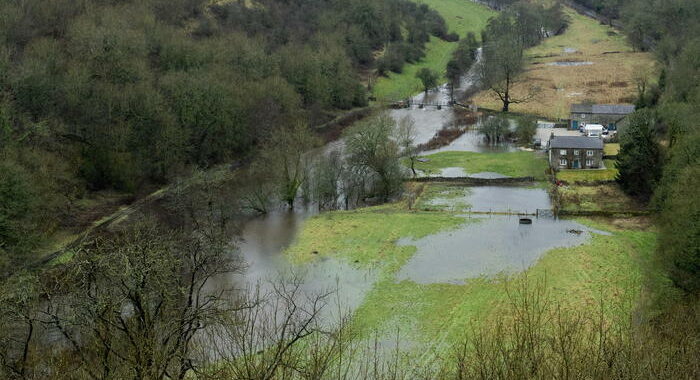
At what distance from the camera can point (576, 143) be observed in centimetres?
5238

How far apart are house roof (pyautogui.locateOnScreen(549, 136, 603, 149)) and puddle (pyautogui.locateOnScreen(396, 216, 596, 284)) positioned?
1403cm

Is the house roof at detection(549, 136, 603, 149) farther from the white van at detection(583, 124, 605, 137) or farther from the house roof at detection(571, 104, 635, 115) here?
the house roof at detection(571, 104, 635, 115)

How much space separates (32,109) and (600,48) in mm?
93013

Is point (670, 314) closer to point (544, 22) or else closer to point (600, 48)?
point (600, 48)

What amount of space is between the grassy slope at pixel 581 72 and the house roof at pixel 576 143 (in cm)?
2296

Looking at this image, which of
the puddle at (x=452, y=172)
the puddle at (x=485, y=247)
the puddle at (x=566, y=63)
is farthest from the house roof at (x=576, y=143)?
the puddle at (x=566, y=63)

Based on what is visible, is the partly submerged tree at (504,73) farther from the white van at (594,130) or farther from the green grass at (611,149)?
the green grass at (611,149)

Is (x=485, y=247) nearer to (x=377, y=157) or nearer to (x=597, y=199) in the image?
(x=597, y=199)

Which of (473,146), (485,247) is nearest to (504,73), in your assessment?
(473,146)

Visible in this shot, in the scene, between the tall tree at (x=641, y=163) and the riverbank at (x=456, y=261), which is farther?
the tall tree at (x=641, y=163)

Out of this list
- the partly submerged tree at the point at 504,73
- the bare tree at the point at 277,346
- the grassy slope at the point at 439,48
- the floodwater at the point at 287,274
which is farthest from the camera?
the grassy slope at the point at 439,48

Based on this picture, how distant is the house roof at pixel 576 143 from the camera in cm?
5205

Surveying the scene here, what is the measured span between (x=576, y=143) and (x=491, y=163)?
7.58 m

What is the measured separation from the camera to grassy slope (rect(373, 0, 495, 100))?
95500 millimetres
